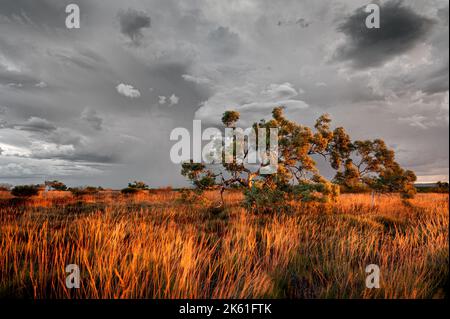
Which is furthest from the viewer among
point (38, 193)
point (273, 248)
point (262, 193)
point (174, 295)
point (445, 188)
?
point (445, 188)

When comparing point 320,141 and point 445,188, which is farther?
point 445,188

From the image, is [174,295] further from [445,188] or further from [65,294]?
[445,188]

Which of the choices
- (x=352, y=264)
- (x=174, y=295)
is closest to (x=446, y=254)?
(x=352, y=264)

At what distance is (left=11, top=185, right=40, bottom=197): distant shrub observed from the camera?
19.7 m

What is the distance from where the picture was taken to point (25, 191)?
19.8m

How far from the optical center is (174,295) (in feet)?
8.10

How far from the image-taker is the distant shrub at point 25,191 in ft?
64.6

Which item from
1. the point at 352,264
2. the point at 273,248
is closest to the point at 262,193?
the point at 273,248

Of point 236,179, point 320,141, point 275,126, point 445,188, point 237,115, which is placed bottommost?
point 445,188

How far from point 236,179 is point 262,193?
193 centimetres
